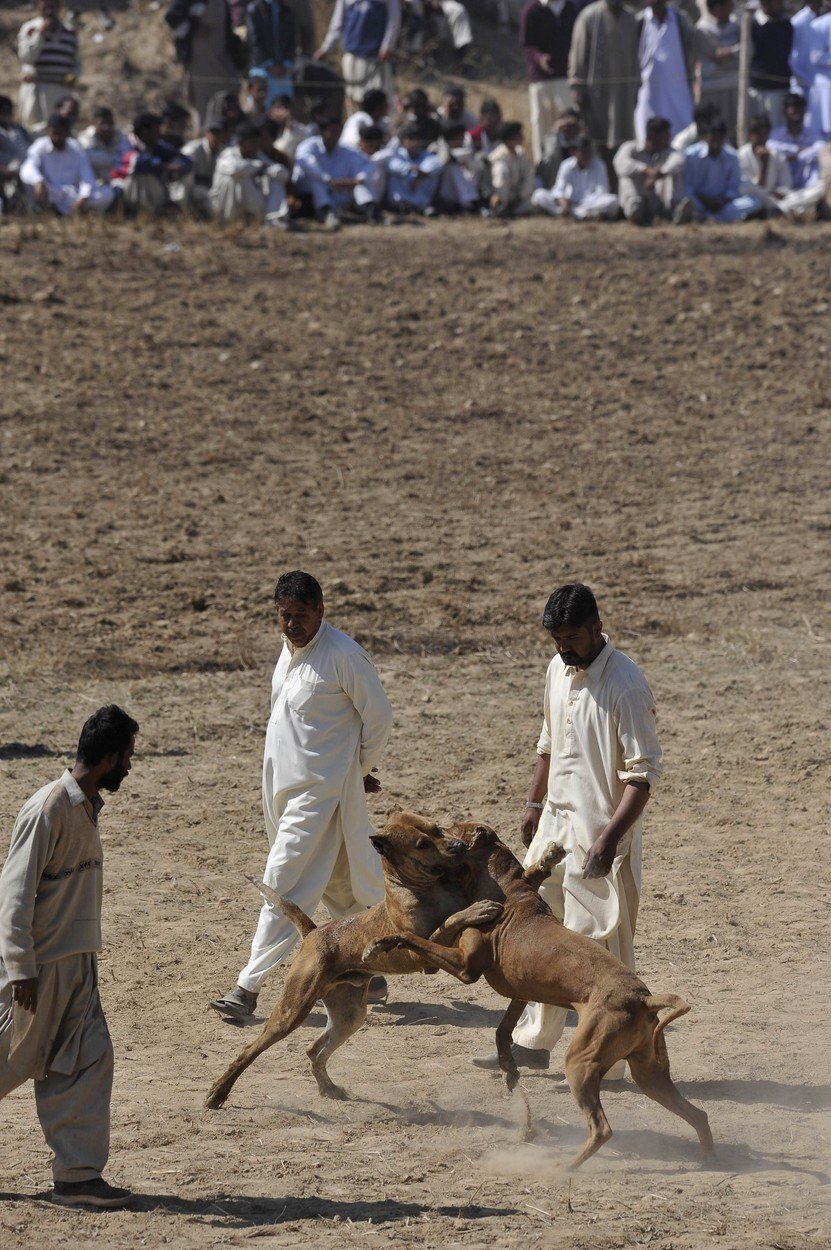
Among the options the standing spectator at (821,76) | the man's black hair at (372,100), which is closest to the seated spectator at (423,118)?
the man's black hair at (372,100)

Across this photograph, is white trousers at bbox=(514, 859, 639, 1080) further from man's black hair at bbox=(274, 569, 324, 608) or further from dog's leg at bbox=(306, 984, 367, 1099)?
man's black hair at bbox=(274, 569, 324, 608)

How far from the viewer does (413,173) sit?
18891mm

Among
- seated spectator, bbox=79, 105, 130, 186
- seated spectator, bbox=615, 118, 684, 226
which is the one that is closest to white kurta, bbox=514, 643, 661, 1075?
seated spectator, bbox=615, 118, 684, 226

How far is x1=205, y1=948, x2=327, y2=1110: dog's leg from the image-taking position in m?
6.04

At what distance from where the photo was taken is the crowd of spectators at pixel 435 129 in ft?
60.5

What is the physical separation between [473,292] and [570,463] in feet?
11.0

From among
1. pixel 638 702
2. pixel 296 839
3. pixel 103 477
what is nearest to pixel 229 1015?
pixel 296 839

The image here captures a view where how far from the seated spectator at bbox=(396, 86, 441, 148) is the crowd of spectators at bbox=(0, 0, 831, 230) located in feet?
0.08

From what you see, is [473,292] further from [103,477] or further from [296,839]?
[296,839]

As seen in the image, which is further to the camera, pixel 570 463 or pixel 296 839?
pixel 570 463

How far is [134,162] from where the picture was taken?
18156 millimetres

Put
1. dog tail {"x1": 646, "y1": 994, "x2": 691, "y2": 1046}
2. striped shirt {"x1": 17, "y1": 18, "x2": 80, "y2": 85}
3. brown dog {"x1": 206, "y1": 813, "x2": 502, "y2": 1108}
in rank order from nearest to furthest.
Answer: dog tail {"x1": 646, "y1": 994, "x2": 691, "y2": 1046} → brown dog {"x1": 206, "y1": 813, "x2": 502, "y2": 1108} → striped shirt {"x1": 17, "y1": 18, "x2": 80, "y2": 85}

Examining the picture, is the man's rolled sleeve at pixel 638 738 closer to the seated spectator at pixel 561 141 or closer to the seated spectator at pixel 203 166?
the seated spectator at pixel 203 166

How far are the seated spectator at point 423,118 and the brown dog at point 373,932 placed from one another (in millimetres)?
14056
